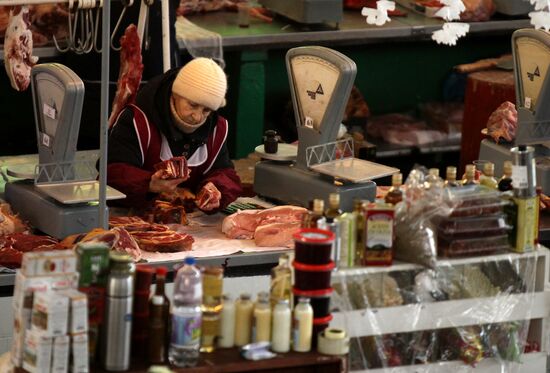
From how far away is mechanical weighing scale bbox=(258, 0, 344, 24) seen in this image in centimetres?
980

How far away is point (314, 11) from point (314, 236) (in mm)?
4751

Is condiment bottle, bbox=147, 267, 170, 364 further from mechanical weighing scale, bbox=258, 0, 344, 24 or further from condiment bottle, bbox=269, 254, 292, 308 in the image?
mechanical weighing scale, bbox=258, 0, 344, 24

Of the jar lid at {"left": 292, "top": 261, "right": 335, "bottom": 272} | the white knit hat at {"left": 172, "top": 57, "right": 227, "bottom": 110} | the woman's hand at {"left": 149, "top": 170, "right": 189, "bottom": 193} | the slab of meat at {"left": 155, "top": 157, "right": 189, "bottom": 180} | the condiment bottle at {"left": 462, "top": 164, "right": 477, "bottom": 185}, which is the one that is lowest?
the woman's hand at {"left": 149, "top": 170, "right": 189, "bottom": 193}

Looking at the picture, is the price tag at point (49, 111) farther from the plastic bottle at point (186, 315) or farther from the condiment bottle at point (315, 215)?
the plastic bottle at point (186, 315)

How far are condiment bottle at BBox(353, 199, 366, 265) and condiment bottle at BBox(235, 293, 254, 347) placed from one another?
23.8 inches

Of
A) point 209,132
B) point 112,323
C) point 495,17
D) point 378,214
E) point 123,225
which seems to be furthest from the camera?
point 495,17

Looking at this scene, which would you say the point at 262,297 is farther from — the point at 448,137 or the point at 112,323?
the point at 448,137

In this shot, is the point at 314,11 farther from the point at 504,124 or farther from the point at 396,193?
the point at 396,193

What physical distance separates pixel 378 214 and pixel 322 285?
0.42m

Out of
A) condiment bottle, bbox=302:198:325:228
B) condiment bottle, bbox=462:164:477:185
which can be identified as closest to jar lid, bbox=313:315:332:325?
condiment bottle, bbox=302:198:325:228

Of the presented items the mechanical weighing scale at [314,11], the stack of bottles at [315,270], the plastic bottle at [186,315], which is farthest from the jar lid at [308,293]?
the mechanical weighing scale at [314,11]

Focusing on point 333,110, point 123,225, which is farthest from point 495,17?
point 123,225

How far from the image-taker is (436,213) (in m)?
5.81

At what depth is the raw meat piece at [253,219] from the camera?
690cm
